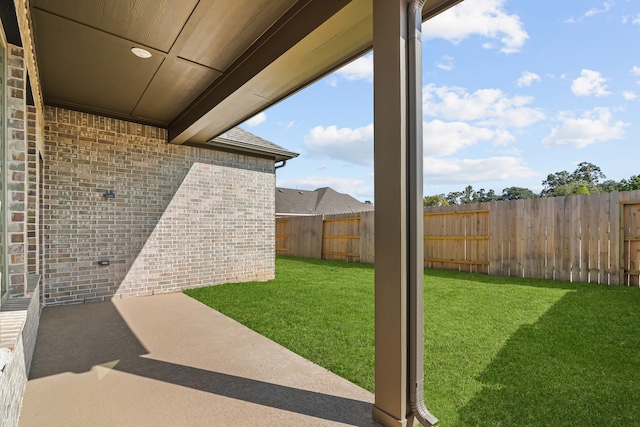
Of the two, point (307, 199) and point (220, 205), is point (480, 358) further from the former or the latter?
point (307, 199)

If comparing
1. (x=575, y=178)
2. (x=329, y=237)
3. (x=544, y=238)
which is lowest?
(x=329, y=237)

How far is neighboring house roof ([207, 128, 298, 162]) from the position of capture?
21.3ft

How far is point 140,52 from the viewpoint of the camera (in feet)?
10.9

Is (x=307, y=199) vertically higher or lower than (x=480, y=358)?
higher

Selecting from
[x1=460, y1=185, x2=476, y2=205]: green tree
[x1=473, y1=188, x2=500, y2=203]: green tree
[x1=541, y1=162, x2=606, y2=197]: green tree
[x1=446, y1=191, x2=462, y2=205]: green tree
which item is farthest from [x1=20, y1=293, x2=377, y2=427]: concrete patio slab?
[x1=460, y1=185, x2=476, y2=205]: green tree

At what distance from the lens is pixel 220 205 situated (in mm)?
6676

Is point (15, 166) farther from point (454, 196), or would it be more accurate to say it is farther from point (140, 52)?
point (454, 196)

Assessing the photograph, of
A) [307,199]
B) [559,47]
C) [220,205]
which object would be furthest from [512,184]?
[220,205]

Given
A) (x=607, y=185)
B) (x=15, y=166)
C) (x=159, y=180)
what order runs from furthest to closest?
→ (x=607, y=185) → (x=159, y=180) → (x=15, y=166)

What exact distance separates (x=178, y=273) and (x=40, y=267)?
2034 mm

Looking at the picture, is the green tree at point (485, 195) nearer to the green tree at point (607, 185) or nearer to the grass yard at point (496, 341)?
the green tree at point (607, 185)

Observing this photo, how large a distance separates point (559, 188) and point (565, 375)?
42062mm

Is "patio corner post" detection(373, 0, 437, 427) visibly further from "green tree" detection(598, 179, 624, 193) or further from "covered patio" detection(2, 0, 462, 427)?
"green tree" detection(598, 179, 624, 193)

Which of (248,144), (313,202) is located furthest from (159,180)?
(313,202)
